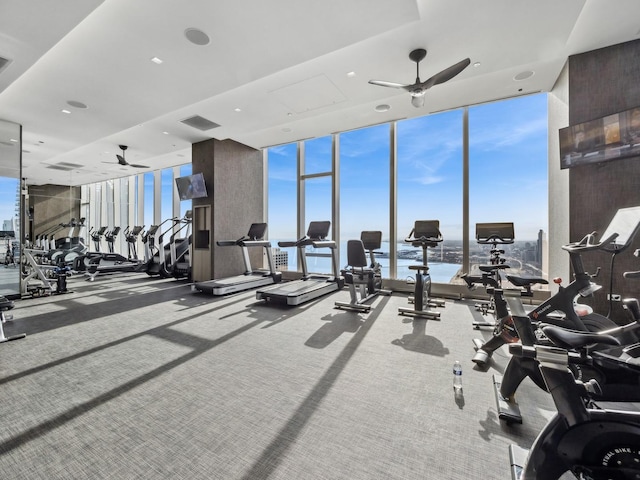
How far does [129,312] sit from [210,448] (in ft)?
12.4

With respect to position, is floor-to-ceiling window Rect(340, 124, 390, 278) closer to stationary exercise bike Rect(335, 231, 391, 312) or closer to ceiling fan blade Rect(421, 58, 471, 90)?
stationary exercise bike Rect(335, 231, 391, 312)

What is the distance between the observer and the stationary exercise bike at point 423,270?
14.3 ft

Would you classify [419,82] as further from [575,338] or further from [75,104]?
[75,104]

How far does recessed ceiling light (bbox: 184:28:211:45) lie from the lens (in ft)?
11.1

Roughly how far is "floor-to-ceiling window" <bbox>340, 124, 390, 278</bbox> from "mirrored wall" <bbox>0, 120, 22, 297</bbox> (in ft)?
22.5

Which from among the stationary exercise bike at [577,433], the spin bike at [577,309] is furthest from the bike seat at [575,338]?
the spin bike at [577,309]

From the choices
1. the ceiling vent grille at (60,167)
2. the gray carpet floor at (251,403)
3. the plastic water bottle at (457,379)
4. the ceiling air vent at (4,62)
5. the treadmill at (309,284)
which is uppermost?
the ceiling vent grille at (60,167)

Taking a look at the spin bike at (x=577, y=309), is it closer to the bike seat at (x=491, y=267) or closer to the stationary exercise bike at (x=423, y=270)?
the bike seat at (x=491, y=267)

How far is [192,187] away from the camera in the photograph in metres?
7.63

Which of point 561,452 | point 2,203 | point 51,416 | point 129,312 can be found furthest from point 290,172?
point 561,452

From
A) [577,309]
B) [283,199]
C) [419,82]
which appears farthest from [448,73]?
[283,199]

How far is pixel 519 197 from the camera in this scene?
542cm

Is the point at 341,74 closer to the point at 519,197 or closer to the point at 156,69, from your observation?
the point at 156,69

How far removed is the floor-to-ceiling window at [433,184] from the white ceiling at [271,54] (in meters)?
0.46
